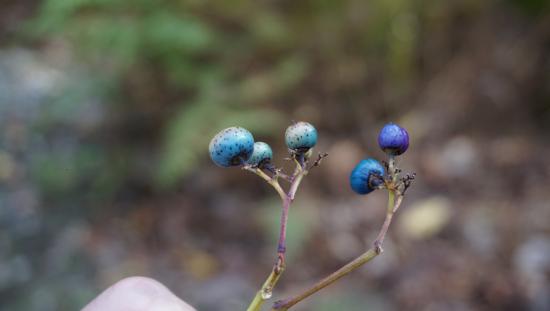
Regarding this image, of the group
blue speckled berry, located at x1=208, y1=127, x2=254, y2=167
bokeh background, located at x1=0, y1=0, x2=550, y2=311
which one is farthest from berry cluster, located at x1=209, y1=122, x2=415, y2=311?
bokeh background, located at x1=0, y1=0, x2=550, y2=311

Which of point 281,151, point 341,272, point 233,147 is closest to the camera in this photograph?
point 341,272

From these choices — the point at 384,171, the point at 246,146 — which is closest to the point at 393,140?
the point at 384,171

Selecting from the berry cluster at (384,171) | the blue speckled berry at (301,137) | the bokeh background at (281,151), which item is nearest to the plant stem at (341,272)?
the berry cluster at (384,171)

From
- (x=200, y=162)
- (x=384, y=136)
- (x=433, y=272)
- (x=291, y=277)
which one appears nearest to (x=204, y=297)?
(x=291, y=277)

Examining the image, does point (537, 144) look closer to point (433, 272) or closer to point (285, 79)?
point (433, 272)

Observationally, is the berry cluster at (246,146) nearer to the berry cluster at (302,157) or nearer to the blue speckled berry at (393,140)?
the berry cluster at (302,157)

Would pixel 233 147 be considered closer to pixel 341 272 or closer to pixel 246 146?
pixel 246 146
